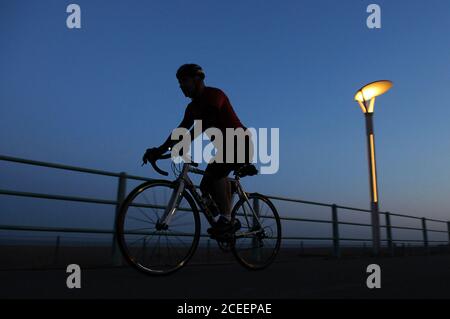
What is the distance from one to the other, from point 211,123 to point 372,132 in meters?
6.05

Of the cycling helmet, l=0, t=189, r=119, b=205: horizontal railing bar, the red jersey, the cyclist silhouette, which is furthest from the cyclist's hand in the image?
l=0, t=189, r=119, b=205: horizontal railing bar

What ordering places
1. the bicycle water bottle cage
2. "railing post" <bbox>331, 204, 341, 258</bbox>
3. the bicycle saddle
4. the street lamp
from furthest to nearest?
the street lamp, "railing post" <bbox>331, 204, 341, 258</bbox>, the bicycle saddle, the bicycle water bottle cage

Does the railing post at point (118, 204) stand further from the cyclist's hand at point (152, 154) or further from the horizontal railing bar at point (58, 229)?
the cyclist's hand at point (152, 154)

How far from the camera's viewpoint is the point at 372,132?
8.34 metres

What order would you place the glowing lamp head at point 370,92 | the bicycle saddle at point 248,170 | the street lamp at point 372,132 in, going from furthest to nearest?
the glowing lamp head at point 370,92 → the street lamp at point 372,132 → the bicycle saddle at point 248,170

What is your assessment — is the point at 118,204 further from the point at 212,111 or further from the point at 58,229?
the point at 212,111

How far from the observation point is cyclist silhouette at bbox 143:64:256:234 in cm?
320

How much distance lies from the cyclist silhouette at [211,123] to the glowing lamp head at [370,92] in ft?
19.6

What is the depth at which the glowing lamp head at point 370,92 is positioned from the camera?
8375 mm

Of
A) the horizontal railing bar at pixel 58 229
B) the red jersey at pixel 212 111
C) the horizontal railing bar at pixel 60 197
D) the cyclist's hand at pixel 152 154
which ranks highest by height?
the red jersey at pixel 212 111

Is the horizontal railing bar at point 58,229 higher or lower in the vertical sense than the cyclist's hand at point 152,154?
lower

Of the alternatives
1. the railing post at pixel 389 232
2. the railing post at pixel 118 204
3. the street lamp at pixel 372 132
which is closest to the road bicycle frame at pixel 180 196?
the railing post at pixel 118 204

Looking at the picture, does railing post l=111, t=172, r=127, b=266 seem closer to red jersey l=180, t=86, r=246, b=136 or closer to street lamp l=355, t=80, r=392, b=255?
red jersey l=180, t=86, r=246, b=136
